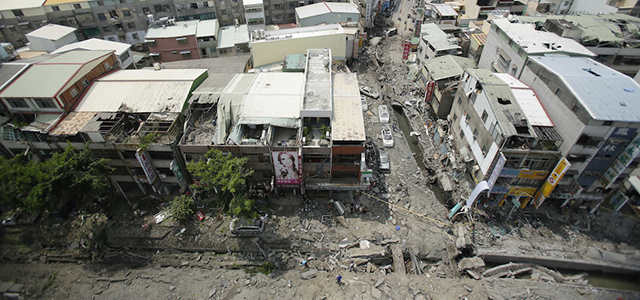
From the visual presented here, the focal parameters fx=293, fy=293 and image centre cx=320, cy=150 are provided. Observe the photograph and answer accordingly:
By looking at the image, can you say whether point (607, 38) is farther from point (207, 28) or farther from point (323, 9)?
point (207, 28)

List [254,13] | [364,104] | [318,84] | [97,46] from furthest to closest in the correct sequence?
1. [254,13]
2. [364,104]
3. [97,46]
4. [318,84]

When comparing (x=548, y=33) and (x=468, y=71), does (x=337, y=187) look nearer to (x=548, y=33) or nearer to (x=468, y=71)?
(x=468, y=71)

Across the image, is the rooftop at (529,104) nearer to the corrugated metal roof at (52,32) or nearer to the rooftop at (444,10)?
the rooftop at (444,10)

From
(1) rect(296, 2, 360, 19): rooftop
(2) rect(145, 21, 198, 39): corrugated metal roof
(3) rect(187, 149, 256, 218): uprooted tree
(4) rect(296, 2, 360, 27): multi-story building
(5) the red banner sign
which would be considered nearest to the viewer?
(3) rect(187, 149, 256, 218): uprooted tree

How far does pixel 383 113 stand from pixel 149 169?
30.7m

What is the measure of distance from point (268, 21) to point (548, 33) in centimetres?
4952

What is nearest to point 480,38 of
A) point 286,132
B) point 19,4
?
point 286,132

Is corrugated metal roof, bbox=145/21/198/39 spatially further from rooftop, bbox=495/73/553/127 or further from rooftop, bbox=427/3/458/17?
rooftop, bbox=495/73/553/127

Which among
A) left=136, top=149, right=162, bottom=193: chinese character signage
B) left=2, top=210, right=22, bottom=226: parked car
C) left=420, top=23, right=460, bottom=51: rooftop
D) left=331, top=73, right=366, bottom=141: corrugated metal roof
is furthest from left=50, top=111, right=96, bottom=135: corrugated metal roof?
left=420, top=23, right=460, bottom=51: rooftop

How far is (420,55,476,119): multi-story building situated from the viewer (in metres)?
38.6

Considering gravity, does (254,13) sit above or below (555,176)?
above

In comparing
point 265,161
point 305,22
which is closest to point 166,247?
point 265,161

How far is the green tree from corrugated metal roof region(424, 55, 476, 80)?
115 ft

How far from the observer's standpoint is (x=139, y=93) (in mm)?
33062
